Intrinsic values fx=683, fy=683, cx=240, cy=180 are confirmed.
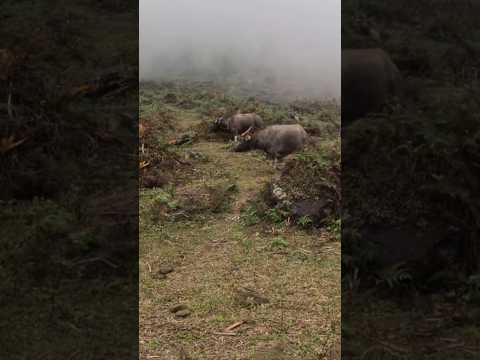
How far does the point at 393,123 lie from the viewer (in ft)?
11.3

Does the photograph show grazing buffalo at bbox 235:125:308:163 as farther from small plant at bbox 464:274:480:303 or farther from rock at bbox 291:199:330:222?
small plant at bbox 464:274:480:303

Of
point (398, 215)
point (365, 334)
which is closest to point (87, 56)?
point (398, 215)

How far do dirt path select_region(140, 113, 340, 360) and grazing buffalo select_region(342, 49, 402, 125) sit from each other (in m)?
0.56

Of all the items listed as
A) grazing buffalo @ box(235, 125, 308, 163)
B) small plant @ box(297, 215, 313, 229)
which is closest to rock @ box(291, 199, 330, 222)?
small plant @ box(297, 215, 313, 229)

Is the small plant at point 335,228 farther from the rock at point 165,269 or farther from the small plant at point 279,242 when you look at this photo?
the rock at point 165,269

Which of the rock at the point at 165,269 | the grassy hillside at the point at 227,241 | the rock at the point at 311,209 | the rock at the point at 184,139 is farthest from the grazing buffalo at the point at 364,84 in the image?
the rock at the point at 165,269

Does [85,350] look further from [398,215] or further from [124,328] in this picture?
[398,215]

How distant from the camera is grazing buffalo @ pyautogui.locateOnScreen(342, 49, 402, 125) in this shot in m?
3.58

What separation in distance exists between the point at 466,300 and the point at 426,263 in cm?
26

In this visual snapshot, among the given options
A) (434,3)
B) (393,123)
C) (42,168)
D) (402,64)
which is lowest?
(42,168)

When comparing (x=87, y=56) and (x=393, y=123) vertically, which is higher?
(x=87, y=56)

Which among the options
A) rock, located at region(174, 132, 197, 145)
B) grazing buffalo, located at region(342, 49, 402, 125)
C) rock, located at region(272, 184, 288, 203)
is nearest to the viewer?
rock, located at region(272, 184, 288, 203)

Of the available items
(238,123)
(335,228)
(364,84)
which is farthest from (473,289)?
(238,123)

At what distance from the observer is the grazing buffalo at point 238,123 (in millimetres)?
3850
